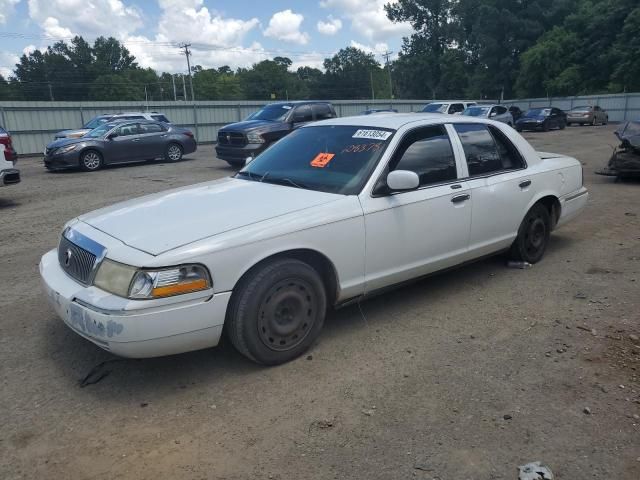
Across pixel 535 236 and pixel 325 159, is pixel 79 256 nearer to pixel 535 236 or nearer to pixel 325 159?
pixel 325 159

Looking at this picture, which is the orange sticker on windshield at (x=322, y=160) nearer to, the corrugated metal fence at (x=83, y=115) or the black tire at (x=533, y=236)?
the black tire at (x=533, y=236)

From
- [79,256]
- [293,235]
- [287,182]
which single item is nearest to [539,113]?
[287,182]

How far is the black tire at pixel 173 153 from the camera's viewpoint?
1737 centimetres

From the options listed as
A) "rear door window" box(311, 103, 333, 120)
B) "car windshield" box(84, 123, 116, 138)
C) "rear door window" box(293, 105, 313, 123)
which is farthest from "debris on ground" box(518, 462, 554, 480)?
"car windshield" box(84, 123, 116, 138)

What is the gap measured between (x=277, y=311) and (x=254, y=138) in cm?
1075

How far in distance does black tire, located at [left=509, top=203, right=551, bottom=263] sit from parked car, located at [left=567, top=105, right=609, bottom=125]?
31577mm

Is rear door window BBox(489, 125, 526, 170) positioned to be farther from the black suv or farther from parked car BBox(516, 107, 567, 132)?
parked car BBox(516, 107, 567, 132)

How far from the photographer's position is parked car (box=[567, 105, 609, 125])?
32.9m

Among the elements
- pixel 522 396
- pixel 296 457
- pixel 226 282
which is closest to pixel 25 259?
pixel 226 282

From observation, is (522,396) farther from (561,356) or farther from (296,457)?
(296,457)

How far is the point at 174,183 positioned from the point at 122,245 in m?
9.46

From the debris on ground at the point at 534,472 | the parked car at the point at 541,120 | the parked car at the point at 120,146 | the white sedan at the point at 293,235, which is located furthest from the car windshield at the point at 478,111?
the debris on ground at the point at 534,472

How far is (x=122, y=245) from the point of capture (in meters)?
3.28

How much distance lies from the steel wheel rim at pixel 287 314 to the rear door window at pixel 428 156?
4.22 feet
